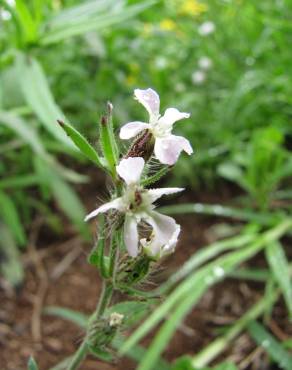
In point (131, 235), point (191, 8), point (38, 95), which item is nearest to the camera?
point (131, 235)

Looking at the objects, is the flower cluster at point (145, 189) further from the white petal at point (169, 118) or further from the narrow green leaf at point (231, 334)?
the narrow green leaf at point (231, 334)

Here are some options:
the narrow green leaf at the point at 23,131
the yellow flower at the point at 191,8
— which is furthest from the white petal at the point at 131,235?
the yellow flower at the point at 191,8

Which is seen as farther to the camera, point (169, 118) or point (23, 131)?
point (23, 131)

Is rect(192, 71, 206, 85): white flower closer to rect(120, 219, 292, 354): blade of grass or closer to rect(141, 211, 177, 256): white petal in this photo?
rect(120, 219, 292, 354): blade of grass

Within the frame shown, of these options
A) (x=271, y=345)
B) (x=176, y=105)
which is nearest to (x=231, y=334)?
(x=271, y=345)

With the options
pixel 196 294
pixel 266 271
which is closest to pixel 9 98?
pixel 196 294

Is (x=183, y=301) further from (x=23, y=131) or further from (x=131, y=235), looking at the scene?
(x=131, y=235)
